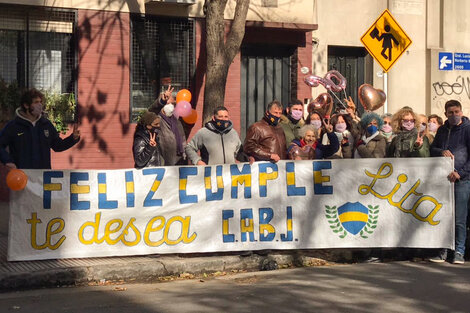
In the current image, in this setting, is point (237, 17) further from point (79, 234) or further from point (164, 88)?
point (79, 234)

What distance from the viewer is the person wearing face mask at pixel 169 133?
11766 mm

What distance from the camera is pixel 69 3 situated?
17.0m

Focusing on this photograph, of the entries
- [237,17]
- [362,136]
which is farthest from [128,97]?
[362,136]

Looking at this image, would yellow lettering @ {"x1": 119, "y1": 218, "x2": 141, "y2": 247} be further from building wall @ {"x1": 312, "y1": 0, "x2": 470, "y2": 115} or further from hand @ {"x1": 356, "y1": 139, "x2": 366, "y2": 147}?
building wall @ {"x1": 312, "y1": 0, "x2": 470, "y2": 115}

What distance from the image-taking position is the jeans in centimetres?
1103

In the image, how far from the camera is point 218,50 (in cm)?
1505

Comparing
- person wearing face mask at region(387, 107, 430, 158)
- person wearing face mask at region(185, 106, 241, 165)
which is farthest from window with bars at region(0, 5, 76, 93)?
person wearing face mask at region(387, 107, 430, 158)

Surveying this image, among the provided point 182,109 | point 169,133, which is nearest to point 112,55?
point 182,109

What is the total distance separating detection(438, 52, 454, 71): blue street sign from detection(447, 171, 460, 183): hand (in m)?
11.6

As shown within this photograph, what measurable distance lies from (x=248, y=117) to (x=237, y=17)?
4.46 m

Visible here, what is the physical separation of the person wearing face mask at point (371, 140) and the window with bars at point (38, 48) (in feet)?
24.2

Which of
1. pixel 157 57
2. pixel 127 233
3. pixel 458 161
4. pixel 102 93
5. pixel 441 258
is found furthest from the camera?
pixel 157 57

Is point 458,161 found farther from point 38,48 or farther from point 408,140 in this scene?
point 38,48

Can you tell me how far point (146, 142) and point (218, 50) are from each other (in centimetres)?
464
